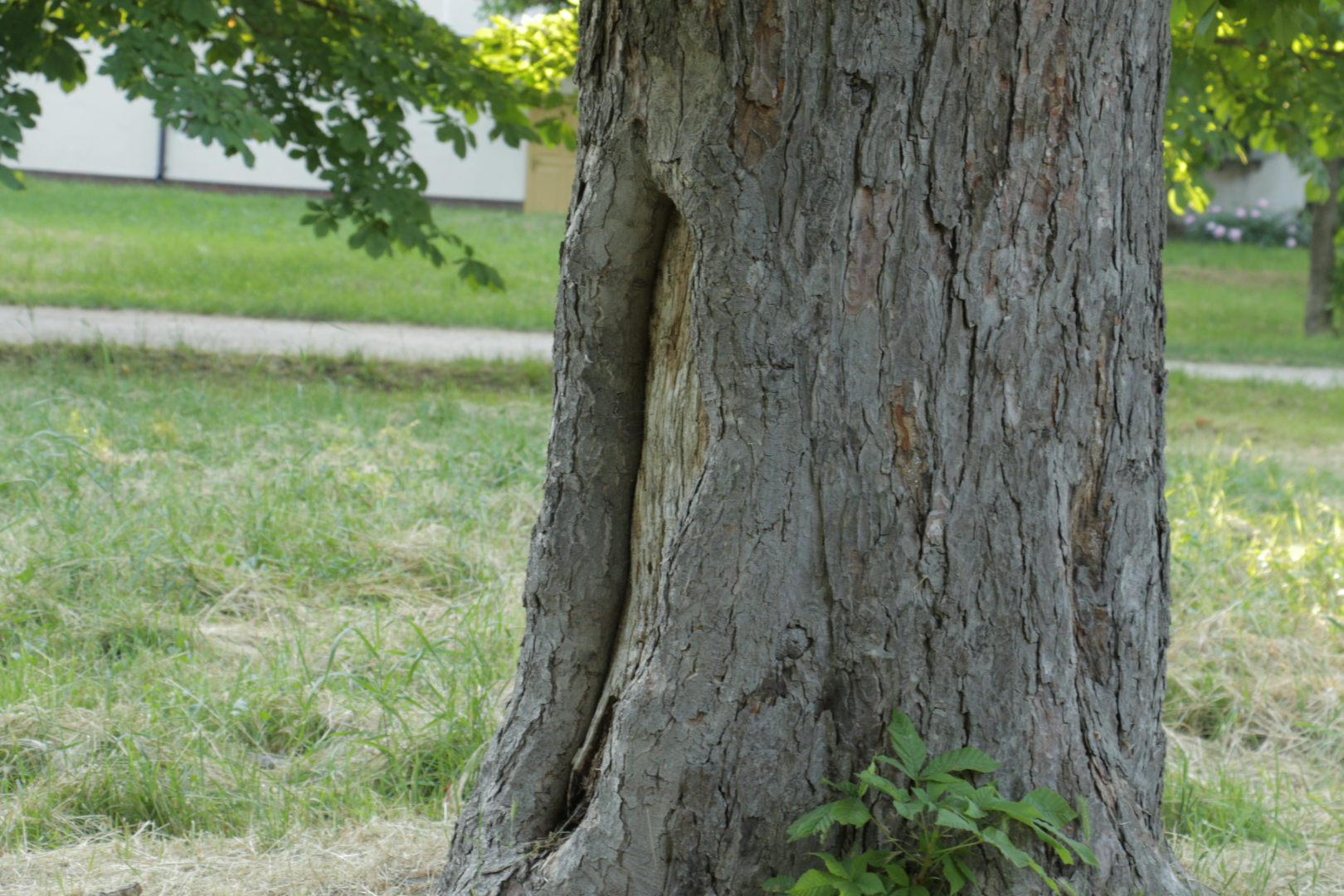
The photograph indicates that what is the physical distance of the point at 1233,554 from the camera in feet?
14.3

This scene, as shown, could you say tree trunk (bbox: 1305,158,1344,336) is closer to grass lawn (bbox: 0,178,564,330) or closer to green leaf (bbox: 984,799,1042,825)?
grass lawn (bbox: 0,178,564,330)

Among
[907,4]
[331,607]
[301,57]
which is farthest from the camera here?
[301,57]

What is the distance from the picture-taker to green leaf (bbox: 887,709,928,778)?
1.82m

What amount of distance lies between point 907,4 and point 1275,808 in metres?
2.04

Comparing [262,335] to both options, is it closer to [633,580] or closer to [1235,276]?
[633,580]

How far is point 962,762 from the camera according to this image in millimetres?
1828

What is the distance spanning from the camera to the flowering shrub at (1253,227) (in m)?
24.6

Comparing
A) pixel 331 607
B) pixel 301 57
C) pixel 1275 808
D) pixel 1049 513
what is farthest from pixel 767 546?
pixel 301 57

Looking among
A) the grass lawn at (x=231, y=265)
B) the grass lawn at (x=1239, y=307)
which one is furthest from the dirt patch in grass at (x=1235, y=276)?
the grass lawn at (x=231, y=265)

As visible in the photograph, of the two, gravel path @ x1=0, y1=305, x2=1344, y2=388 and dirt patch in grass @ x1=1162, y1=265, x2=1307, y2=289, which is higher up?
dirt patch in grass @ x1=1162, y1=265, x2=1307, y2=289

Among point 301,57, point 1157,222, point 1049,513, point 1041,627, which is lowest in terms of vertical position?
point 1041,627

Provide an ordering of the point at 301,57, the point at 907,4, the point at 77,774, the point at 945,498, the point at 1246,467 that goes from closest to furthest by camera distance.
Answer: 1. the point at 907,4
2. the point at 945,498
3. the point at 77,774
4. the point at 1246,467
5. the point at 301,57

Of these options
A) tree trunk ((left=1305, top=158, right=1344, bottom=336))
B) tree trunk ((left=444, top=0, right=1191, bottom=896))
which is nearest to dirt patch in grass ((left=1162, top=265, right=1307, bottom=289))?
tree trunk ((left=1305, top=158, right=1344, bottom=336))

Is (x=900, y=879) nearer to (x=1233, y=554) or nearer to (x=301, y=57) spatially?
(x=1233, y=554)
